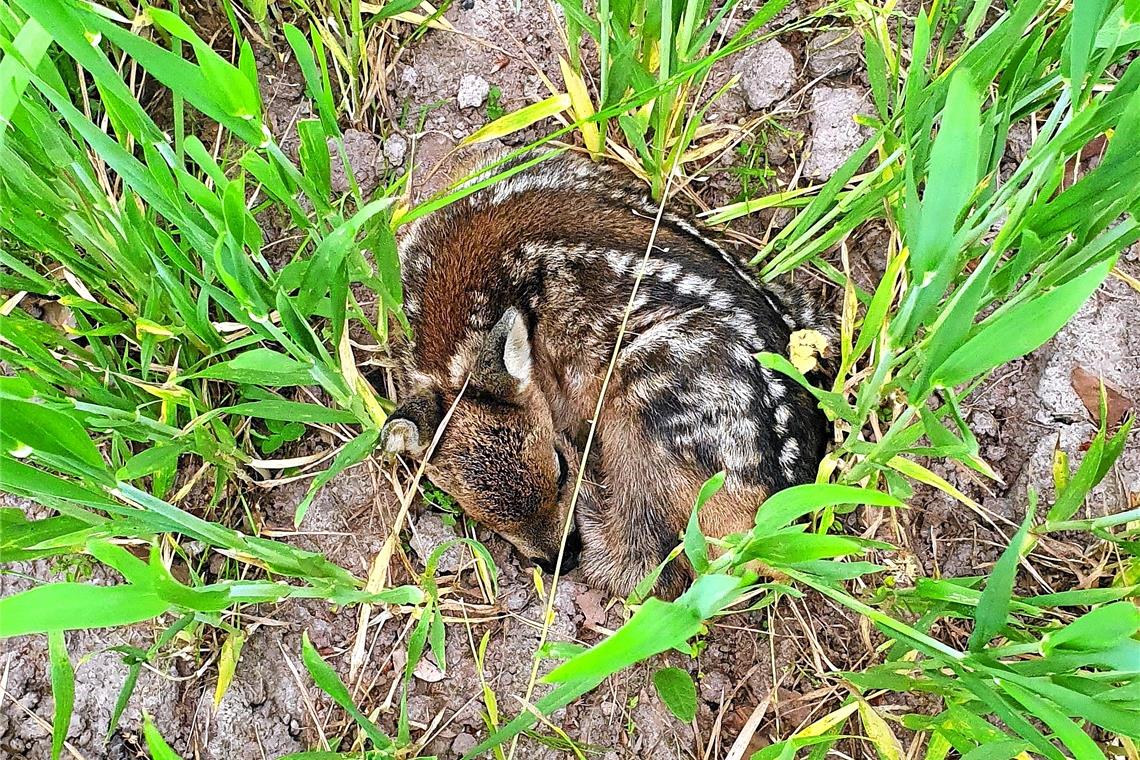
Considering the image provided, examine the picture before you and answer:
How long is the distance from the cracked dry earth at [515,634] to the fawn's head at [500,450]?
187 mm

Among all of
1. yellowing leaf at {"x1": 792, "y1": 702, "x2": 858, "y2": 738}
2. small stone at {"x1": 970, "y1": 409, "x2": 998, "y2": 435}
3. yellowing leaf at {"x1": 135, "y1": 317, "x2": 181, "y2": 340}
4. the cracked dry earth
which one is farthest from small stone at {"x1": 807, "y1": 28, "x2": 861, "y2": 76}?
yellowing leaf at {"x1": 135, "y1": 317, "x2": 181, "y2": 340}

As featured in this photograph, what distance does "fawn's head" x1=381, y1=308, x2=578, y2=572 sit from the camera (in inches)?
96.9

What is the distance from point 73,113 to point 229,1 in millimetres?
912

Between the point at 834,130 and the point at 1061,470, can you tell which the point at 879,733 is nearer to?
the point at 1061,470

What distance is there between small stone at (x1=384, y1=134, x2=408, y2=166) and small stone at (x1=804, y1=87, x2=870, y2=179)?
4.53ft

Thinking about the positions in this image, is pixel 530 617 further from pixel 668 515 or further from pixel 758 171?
pixel 758 171

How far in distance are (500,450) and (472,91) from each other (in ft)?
4.16

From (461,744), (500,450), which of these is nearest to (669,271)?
(500,450)

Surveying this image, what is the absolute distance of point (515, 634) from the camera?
8.42 ft

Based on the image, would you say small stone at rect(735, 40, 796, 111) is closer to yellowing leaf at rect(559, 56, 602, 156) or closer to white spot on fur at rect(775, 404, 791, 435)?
yellowing leaf at rect(559, 56, 602, 156)

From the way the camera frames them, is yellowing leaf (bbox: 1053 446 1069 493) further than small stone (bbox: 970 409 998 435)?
No

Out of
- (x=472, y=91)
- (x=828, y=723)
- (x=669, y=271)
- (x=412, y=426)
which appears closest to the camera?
(x=828, y=723)

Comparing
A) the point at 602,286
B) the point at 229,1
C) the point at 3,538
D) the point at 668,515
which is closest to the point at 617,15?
the point at 602,286

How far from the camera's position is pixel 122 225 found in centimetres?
204
